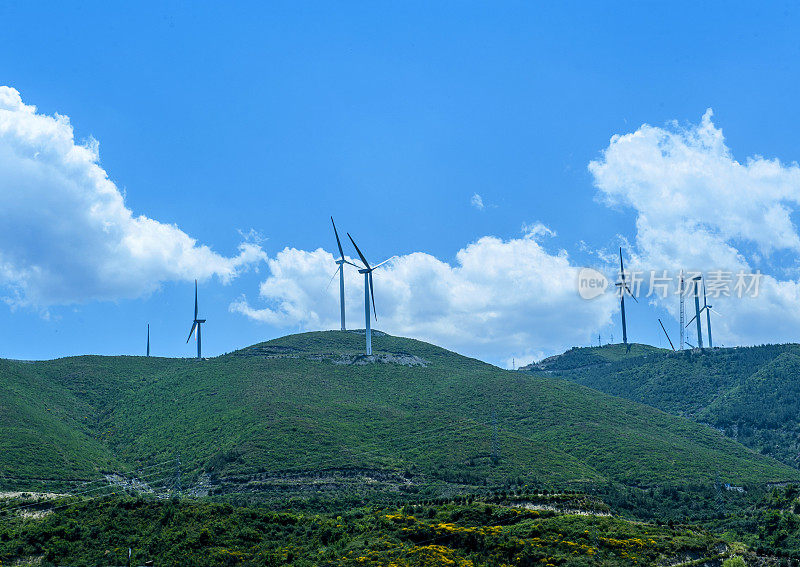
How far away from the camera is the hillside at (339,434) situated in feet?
395

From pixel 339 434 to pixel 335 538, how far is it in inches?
2503

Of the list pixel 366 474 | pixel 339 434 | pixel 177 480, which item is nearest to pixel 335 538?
pixel 366 474

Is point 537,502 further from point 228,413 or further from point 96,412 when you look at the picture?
point 96,412

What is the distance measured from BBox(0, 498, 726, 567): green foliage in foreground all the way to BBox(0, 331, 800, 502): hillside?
29301 millimetres

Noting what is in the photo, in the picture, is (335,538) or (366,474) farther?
(366,474)

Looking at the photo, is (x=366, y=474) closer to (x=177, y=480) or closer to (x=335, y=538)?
(x=177, y=480)

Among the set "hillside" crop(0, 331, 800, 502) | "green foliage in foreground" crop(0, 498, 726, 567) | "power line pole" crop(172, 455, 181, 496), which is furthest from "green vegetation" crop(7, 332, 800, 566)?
"hillside" crop(0, 331, 800, 502)

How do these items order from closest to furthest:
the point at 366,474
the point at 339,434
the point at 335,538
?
1. the point at 335,538
2. the point at 366,474
3. the point at 339,434

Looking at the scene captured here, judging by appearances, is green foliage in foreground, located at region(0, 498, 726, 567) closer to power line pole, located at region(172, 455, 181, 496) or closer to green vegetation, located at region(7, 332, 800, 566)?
green vegetation, located at region(7, 332, 800, 566)

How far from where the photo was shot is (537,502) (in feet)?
302

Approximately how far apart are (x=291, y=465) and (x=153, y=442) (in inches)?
1522

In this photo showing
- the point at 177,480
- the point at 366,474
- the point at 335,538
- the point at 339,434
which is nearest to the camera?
the point at 335,538

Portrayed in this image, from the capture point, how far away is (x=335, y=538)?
250 ft

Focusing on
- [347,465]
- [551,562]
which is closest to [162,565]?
[551,562]
